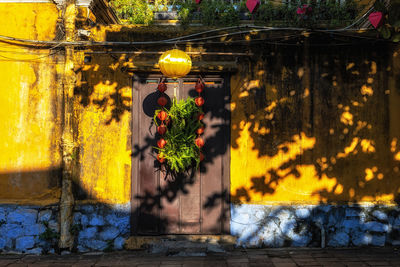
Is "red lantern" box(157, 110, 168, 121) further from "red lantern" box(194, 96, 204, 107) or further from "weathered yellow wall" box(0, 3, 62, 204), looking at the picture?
"weathered yellow wall" box(0, 3, 62, 204)

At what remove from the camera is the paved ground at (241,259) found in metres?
4.34

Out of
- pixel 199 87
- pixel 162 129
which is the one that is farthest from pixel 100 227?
pixel 199 87

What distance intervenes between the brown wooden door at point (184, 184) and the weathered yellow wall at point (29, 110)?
4.59ft

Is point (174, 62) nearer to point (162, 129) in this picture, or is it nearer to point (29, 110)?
point (162, 129)

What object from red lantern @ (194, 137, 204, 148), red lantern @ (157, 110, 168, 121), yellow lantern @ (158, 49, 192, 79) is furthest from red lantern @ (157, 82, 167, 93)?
red lantern @ (194, 137, 204, 148)

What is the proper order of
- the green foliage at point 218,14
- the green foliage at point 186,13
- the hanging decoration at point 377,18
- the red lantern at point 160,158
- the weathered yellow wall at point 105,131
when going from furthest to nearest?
the green foliage at point 186,13
the green foliage at point 218,14
the weathered yellow wall at point 105,131
the red lantern at point 160,158
the hanging decoration at point 377,18

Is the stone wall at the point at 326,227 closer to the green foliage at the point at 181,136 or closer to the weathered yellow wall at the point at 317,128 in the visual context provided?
the weathered yellow wall at the point at 317,128

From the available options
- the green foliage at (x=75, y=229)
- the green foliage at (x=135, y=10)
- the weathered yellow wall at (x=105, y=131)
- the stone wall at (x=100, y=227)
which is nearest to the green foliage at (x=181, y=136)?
the weathered yellow wall at (x=105, y=131)

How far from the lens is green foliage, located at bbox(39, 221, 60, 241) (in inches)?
191

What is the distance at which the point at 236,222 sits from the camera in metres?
4.97

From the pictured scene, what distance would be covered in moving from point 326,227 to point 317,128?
1685 millimetres

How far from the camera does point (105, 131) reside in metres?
5.08

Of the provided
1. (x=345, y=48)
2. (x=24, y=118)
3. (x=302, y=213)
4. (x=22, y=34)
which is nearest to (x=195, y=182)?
(x=302, y=213)

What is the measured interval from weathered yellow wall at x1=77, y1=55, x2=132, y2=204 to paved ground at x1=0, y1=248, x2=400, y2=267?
94cm
